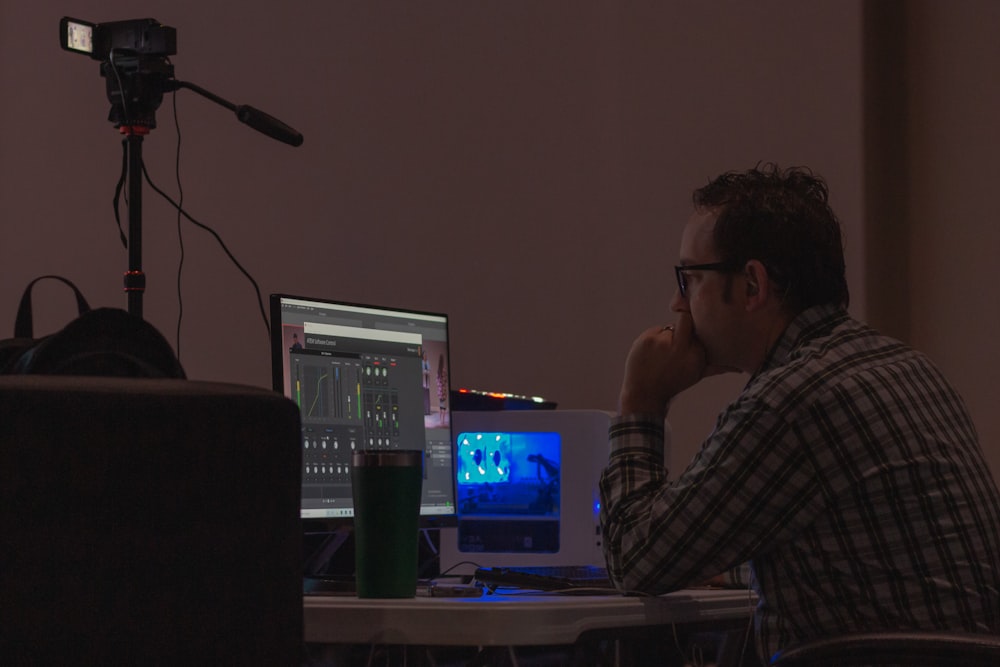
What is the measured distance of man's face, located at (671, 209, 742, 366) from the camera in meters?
1.79

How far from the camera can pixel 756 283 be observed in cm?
177

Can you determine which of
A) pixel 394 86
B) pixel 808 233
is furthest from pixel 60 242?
pixel 808 233

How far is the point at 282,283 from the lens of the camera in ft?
12.4

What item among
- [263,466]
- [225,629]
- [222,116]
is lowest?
[225,629]

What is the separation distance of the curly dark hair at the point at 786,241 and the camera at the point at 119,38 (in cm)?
107

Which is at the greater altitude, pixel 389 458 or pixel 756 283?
pixel 756 283

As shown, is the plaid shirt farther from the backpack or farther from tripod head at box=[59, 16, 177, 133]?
tripod head at box=[59, 16, 177, 133]

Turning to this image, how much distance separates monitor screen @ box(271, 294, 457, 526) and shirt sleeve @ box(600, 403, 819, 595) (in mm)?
544

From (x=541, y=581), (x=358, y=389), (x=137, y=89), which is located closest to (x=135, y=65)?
(x=137, y=89)

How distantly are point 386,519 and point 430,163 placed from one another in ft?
7.59

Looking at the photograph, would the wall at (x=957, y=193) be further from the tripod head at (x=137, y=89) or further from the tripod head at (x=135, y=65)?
the tripod head at (x=135, y=65)

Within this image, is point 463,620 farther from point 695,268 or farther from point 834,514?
point 695,268

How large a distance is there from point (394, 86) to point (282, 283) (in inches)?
27.3

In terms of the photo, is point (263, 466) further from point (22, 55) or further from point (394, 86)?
point (22, 55)
